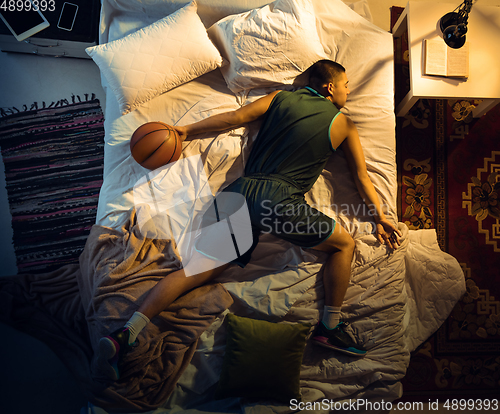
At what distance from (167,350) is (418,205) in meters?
1.82

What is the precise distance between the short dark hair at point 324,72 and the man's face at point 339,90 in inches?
0.9

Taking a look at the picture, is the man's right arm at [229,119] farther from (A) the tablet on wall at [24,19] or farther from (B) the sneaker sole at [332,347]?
(B) the sneaker sole at [332,347]

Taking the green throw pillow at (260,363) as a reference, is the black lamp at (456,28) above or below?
above

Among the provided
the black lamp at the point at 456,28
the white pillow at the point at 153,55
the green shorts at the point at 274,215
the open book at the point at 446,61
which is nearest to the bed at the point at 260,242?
the white pillow at the point at 153,55

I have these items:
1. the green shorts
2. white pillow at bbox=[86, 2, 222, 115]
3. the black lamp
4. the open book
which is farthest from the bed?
the black lamp

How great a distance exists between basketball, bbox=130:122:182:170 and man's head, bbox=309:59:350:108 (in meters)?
0.85

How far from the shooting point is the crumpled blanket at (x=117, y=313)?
148 centimetres

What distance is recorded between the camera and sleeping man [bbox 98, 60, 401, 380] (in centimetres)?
158

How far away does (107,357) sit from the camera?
1.40 meters

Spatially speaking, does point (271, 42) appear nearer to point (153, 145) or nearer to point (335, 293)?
point (153, 145)

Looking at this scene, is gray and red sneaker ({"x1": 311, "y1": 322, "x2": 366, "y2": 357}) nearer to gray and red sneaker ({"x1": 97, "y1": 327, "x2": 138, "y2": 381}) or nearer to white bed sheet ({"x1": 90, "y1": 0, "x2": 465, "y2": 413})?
white bed sheet ({"x1": 90, "y1": 0, "x2": 465, "y2": 413})

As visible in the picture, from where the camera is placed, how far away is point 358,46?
1.85m

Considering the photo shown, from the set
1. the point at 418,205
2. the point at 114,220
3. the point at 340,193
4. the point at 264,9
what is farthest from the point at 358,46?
the point at 114,220

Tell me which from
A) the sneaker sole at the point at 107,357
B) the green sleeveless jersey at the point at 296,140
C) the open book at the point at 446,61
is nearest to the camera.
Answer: the sneaker sole at the point at 107,357
